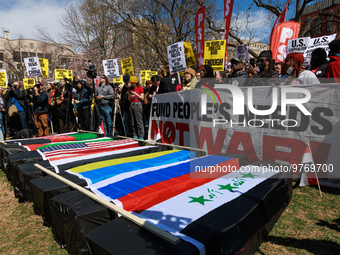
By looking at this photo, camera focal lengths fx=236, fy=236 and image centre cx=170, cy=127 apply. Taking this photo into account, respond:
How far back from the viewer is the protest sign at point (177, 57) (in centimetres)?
820

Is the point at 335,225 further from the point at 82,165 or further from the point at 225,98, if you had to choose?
the point at 82,165

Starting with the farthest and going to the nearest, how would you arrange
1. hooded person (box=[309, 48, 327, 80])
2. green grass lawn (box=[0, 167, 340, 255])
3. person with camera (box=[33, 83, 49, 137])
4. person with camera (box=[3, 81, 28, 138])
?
person with camera (box=[3, 81, 28, 138]), person with camera (box=[33, 83, 49, 137]), hooded person (box=[309, 48, 327, 80]), green grass lawn (box=[0, 167, 340, 255])

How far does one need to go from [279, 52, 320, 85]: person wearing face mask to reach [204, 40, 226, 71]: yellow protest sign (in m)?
2.97

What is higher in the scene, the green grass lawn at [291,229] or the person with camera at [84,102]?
the person with camera at [84,102]

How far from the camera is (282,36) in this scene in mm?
10477

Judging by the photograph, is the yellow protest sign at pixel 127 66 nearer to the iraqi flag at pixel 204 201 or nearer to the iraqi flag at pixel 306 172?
the iraqi flag at pixel 204 201

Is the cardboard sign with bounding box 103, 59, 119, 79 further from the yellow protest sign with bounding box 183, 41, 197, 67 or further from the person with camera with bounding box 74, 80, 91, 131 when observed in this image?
the yellow protest sign with bounding box 183, 41, 197, 67

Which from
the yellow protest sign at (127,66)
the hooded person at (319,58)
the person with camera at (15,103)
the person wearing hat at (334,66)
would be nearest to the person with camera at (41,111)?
the person with camera at (15,103)

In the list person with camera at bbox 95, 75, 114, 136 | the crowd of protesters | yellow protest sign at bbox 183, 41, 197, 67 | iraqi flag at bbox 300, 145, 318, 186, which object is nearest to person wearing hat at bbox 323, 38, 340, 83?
A: the crowd of protesters

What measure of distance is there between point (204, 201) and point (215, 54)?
6026mm

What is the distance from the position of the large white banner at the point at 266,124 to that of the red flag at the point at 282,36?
665 centimetres

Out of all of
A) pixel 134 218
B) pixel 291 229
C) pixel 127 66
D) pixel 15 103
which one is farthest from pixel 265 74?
pixel 15 103

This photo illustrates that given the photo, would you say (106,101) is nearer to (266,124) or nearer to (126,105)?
(126,105)

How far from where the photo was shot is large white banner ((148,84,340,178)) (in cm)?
376
